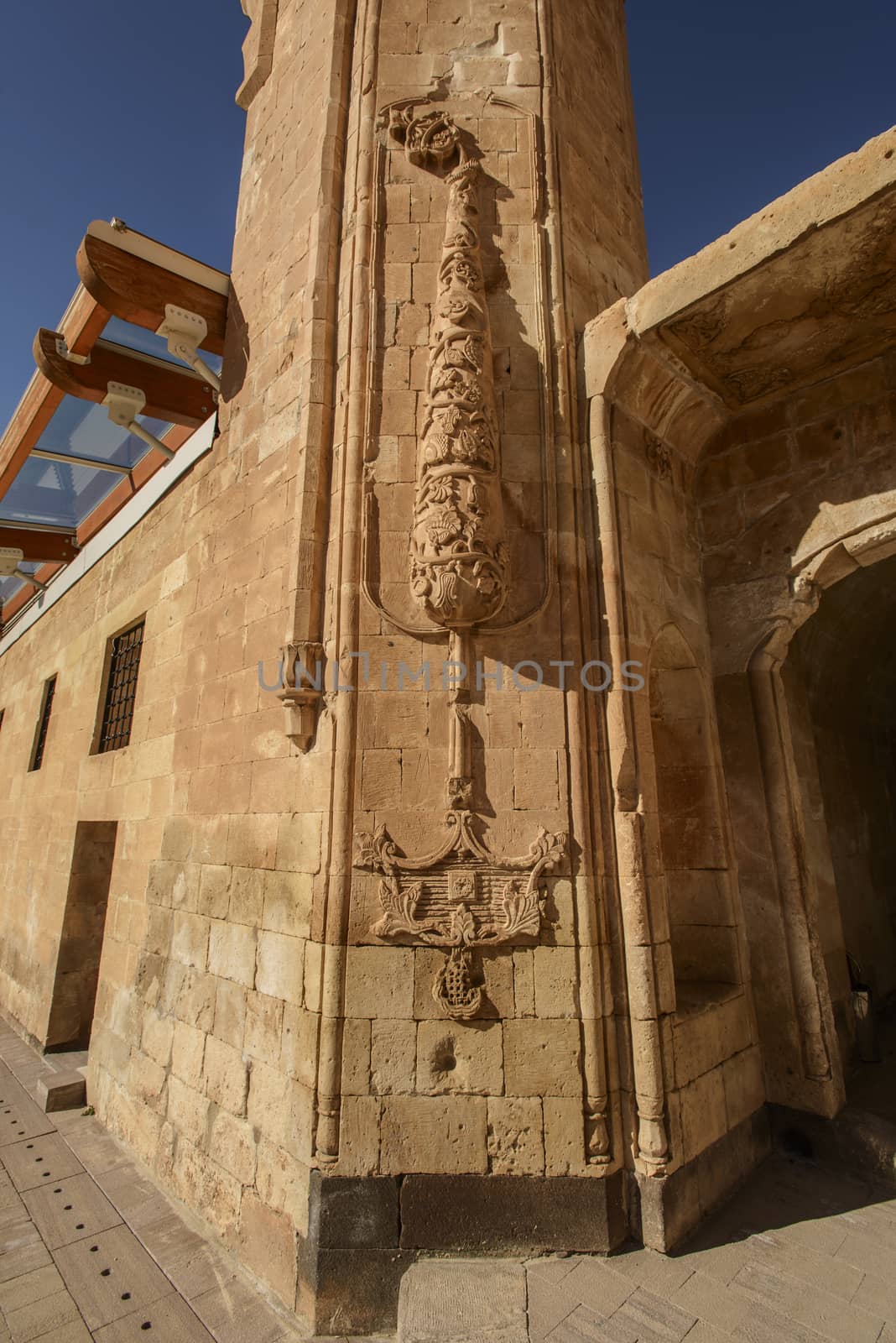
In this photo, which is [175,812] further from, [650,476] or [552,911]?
[650,476]

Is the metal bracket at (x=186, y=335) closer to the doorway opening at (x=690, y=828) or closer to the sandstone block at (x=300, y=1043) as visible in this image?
the doorway opening at (x=690, y=828)

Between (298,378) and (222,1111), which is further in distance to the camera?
(298,378)

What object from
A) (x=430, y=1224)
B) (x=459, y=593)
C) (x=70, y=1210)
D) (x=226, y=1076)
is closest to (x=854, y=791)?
(x=459, y=593)

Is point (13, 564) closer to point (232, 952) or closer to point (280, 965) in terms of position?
point (232, 952)

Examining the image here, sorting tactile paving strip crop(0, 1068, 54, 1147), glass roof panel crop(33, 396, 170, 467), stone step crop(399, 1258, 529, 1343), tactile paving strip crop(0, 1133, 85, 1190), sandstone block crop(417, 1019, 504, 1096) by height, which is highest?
glass roof panel crop(33, 396, 170, 467)

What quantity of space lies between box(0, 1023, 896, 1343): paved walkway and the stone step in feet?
0.05

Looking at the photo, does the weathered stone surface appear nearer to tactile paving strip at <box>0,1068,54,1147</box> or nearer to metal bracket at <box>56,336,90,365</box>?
tactile paving strip at <box>0,1068,54,1147</box>

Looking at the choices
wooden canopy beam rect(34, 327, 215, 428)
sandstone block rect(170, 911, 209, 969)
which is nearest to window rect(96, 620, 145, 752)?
wooden canopy beam rect(34, 327, 215, 428)

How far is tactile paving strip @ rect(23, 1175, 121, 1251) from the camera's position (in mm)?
3984

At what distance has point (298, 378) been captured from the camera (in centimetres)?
468

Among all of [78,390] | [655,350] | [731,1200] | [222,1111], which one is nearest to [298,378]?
[655,350]

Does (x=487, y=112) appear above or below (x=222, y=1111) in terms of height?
above

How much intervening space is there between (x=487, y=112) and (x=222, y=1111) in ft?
22.2

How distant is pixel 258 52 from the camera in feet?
20.7
